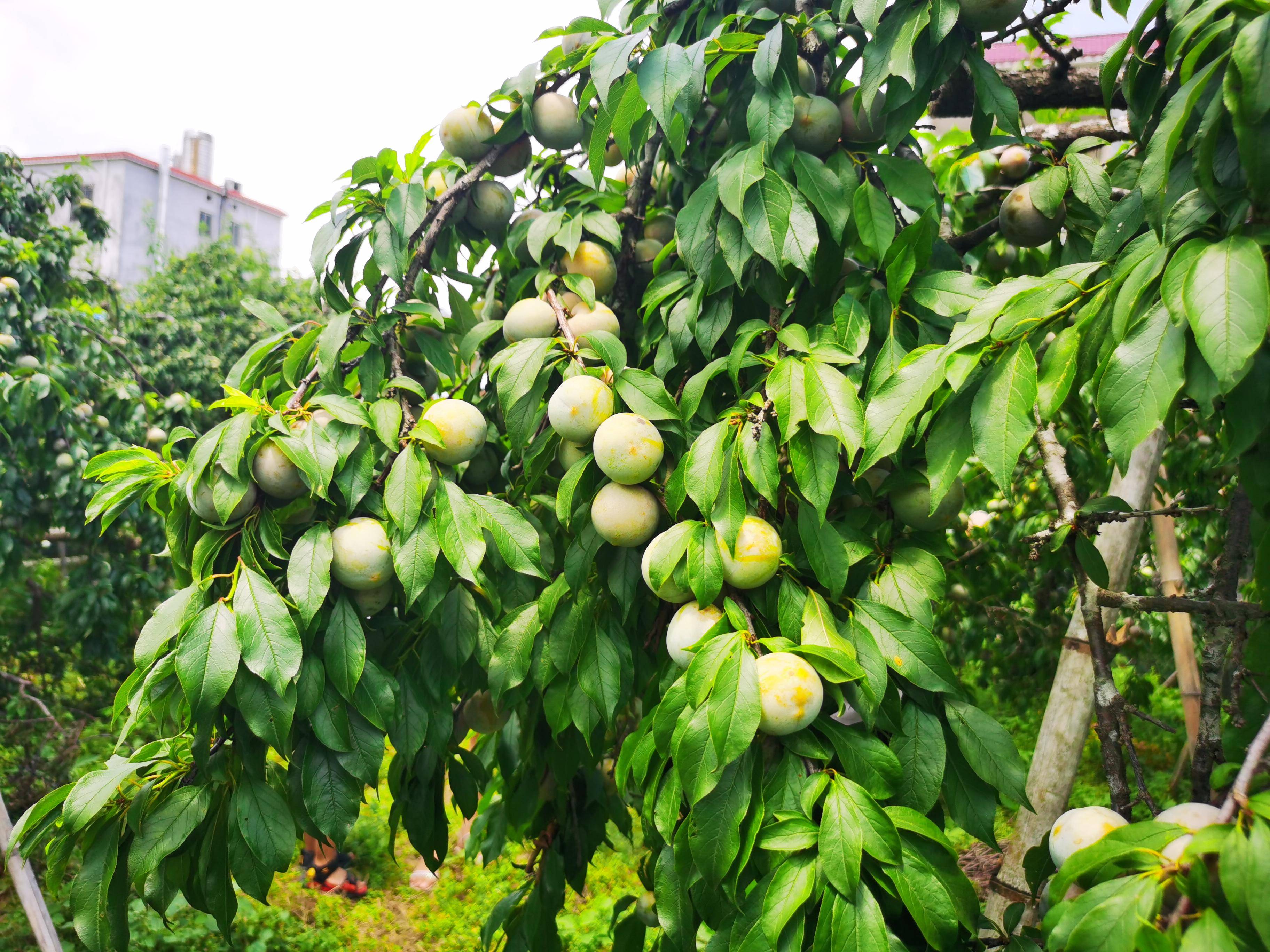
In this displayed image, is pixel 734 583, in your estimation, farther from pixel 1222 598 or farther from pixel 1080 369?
pixel 1222 598

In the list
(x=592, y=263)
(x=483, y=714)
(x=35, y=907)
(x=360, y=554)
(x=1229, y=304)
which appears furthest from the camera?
(x=35, y=907)

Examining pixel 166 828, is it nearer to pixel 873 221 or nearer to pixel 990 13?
pixel 873 221

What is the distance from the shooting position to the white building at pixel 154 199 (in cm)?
1395

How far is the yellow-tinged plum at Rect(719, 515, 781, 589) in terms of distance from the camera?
3.10ft

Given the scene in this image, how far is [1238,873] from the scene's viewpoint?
1.88ft

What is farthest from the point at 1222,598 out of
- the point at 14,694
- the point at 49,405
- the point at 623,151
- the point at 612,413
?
the point at 14,694

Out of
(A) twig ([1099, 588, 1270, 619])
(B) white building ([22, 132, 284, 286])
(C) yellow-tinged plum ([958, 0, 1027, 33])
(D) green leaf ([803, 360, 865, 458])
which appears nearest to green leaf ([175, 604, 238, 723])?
(D) green leaf ([803, 360, 865, 458])

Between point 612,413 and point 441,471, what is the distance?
269mm

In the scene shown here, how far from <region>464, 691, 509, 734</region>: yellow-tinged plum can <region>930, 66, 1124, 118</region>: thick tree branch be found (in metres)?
1.40

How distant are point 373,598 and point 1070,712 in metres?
1.49

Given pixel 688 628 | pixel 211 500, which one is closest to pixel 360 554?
pixel 211 500

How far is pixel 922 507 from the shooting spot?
3.41 ft

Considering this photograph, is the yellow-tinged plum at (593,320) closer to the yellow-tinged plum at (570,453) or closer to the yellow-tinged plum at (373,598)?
the yellow-tinged plum at (570,453)

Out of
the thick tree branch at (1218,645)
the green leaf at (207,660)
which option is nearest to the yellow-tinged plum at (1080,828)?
the thick tree branch at (1218,645)
